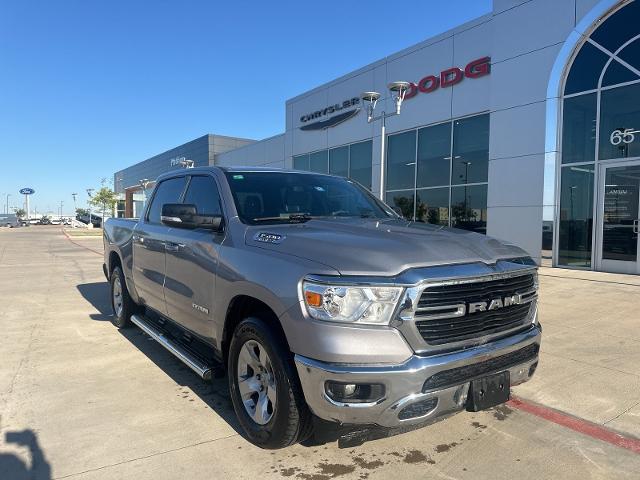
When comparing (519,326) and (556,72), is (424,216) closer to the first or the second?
(556,72)

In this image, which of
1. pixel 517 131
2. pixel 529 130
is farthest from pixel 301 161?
pixel 529 130

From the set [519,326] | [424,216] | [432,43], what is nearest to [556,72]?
[432,43]

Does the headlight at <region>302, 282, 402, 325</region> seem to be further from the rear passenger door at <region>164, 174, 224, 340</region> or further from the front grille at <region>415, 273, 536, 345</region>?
the rear passenger door at <region>164, 174, 224, 340</region>

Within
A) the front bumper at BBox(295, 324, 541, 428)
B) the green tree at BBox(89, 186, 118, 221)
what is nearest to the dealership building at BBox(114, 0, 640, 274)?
the front bumper at BBox(295, 324, 541, 428)

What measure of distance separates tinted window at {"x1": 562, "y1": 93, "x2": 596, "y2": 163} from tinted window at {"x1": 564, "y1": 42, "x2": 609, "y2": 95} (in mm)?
248

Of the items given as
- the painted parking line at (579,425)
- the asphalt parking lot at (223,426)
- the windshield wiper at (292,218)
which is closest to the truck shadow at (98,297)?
the asphalt parking lot at (223,426)

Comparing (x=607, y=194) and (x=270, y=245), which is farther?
(x=607, y=194)

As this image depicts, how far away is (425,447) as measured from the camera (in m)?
3.21

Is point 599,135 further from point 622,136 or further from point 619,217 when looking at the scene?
point 619,217

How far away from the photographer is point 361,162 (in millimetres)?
19672

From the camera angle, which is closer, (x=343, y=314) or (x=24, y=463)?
(x=343, y=314)

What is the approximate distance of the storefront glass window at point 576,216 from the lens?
12047 mm

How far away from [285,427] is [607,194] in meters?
11.6

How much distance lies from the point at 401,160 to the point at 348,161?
3130 millimetres
